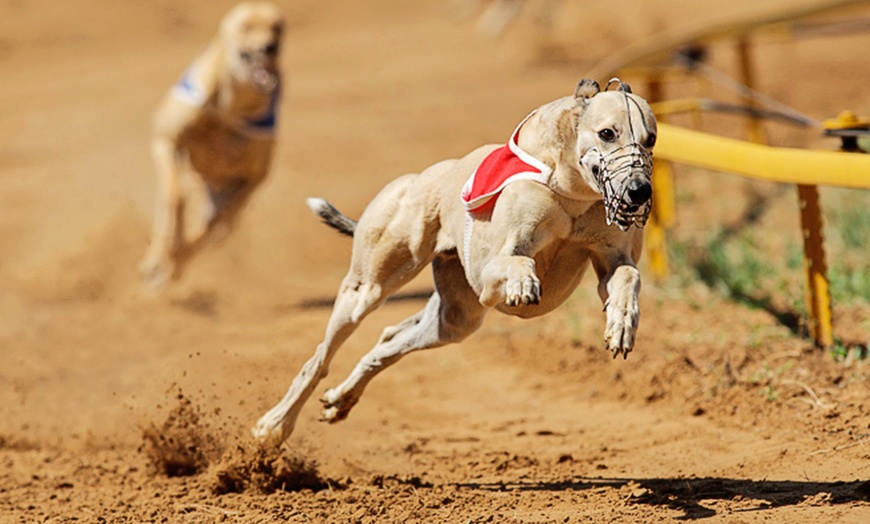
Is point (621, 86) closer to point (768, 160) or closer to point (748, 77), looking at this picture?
point (768, 160)

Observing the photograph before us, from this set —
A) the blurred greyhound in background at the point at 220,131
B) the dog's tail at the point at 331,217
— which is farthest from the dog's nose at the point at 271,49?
the dog's tail at the point at 331,217

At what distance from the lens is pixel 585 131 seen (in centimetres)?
408

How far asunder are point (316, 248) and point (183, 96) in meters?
2.12

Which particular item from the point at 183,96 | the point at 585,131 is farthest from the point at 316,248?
the point at 585,131

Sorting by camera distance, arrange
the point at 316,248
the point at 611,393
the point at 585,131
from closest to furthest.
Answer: the point at 585,131 → the point at 611,393 → the point at 316,248

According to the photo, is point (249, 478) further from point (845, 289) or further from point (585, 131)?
point (845, 289)

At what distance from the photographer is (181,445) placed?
537 cm

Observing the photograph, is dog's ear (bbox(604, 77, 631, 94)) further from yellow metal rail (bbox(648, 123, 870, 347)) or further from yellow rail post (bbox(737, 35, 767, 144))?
yellow rail post (bbox(737, 35, 767, 144))

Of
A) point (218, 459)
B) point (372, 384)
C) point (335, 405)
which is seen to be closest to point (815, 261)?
point (335, 405)

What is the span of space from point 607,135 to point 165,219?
6.08 m

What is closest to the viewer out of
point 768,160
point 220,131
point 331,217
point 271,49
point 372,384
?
point 331,217

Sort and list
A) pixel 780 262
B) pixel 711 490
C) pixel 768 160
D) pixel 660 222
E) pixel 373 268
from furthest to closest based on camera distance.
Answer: pixel 660 222
pixel 780 262
pixel 768 160
pixel 373 268
pixel 711 490

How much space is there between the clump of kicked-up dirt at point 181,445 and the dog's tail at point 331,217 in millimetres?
1022

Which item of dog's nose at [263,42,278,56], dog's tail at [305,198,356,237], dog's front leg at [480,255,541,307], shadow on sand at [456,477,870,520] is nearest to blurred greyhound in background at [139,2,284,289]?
dog's nose at [263,42,278,56]
